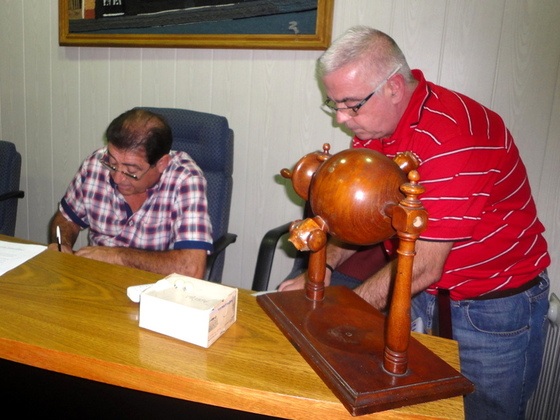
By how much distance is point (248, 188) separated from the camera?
229cm

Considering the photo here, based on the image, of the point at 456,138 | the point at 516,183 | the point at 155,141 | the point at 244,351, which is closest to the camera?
the point at 244,351

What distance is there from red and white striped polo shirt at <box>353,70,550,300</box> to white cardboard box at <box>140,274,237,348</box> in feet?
1.67

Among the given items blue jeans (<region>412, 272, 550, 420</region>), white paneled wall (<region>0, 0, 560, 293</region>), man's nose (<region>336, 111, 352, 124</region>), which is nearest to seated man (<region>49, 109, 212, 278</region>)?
white paneled wall (<region>0, 0, 560, 293</region>)

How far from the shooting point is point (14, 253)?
4.19 feet

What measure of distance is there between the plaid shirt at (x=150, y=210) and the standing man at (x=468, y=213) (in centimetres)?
57

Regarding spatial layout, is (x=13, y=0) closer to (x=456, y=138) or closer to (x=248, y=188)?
(x=248, y=188)

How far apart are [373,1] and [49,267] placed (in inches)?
61.2

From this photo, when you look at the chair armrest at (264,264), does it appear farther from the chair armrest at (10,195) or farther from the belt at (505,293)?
the chair armrest at (10,195)

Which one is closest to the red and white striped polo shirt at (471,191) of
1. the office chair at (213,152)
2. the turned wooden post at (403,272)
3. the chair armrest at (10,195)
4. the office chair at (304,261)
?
the office chair at (304,261)

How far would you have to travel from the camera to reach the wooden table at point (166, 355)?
2.35ft

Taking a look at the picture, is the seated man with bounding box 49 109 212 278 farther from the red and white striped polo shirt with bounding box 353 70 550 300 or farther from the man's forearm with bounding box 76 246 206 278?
the red and white striped polo shirt with bounding box 353 70 550 300

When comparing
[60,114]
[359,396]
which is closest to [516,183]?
[359,396]

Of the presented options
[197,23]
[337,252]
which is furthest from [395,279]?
[197,23]

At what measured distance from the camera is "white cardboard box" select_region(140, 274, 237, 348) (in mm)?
828
